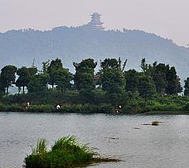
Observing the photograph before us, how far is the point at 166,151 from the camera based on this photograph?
117ft

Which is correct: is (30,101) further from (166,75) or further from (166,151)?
(166,151)

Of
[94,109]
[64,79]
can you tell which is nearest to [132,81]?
[94,109]

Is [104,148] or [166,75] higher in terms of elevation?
[166,75]

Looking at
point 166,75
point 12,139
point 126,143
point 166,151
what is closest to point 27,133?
point 12,139

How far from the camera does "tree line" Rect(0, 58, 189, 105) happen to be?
85.8 metres

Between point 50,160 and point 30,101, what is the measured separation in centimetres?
6521

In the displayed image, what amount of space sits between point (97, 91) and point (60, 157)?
60840 millimetres

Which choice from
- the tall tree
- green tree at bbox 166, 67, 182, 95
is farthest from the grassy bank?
green tree at bbox 166, 67, 182, 95

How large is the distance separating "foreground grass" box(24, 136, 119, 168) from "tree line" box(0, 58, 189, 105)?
182ft

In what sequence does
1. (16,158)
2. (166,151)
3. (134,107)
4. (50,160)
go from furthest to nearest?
(134,107), (166,151), (16,158), (50,160)

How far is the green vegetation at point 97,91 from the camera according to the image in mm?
85125

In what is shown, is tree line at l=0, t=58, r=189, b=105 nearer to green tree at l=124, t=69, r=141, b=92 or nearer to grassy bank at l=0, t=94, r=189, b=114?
green tree at l=124, t=69, r=141, b=92

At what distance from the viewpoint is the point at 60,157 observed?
27.3m

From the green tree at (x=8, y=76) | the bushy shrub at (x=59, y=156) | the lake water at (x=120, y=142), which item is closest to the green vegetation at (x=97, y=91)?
the green tree at (x=8, y=76)
